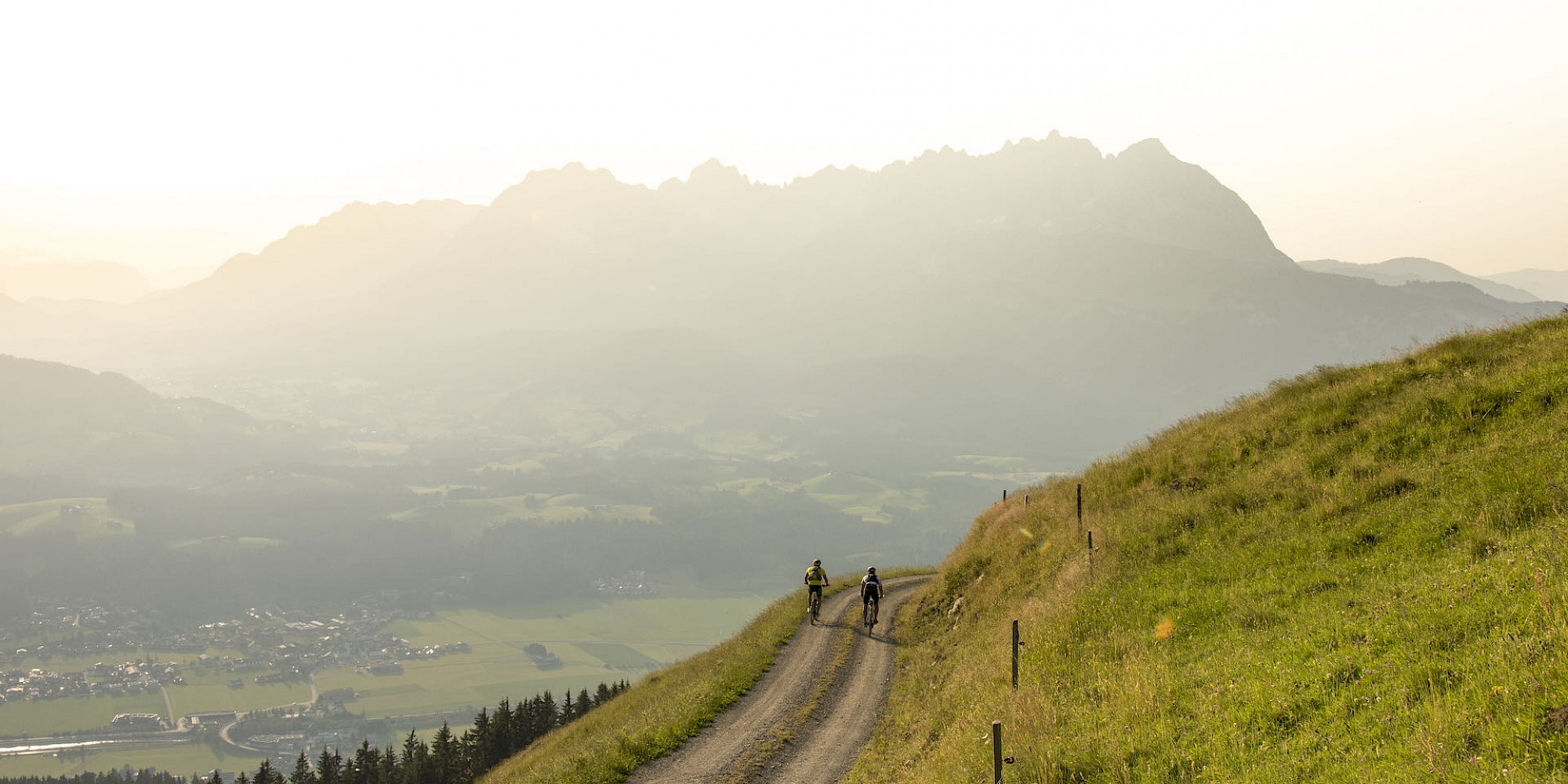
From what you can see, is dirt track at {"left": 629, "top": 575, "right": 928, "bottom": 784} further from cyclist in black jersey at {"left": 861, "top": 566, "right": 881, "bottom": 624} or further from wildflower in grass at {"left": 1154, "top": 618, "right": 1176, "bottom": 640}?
wildflower in grass at {"left": 1154, "top": 618, "right": 1176, "bottom": 640}

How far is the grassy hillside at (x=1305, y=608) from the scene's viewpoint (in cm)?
881

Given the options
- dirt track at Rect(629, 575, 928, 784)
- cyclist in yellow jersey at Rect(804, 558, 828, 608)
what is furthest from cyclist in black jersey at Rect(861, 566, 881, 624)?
cyclist in yellow jersey at Rect(804, 558, 828, 608)

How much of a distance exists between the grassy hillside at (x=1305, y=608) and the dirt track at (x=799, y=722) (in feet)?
3.96

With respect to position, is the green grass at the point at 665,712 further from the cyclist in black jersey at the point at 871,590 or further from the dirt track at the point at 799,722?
the cyclist in black jersey at the point at 871,590

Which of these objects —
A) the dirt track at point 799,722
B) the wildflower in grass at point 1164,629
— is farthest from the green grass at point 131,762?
the wildflower in grass at point 1164,629

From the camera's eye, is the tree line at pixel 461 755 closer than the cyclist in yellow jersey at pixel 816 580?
No

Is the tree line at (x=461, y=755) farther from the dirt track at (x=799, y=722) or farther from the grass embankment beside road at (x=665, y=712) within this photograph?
the dirt track at (x=799, y=722)

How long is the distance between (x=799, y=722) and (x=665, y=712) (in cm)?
476

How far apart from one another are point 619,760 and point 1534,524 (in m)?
19.5

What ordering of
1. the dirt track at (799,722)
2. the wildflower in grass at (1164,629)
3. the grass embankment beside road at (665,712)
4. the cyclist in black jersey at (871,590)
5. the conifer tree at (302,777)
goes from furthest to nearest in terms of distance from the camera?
1. the conifer tree at (302,777)
2. the cyclist in black jersey at (871,590)
3. the grass embankment beside road at (665,712)
4. the dirt track at (799,722)
5. the wildflower in grass at (1164,629)

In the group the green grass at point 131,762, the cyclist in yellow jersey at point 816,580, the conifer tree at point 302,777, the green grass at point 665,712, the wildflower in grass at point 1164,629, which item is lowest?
the green grass at point 131,762

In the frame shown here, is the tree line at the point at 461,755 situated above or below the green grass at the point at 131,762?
above

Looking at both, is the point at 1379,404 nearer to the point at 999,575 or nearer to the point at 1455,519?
the point at 1455,519

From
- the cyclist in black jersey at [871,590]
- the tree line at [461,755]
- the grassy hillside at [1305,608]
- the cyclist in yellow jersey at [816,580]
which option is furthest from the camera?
the tree line at [461,755]
